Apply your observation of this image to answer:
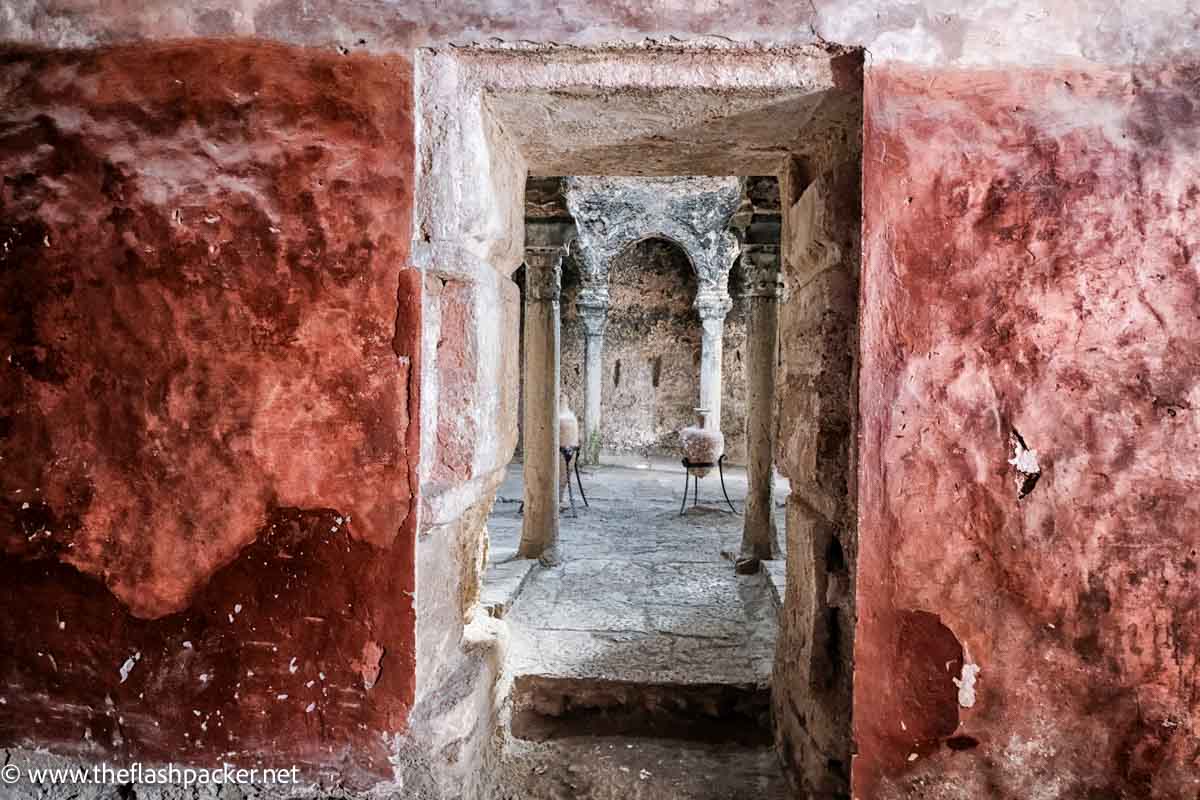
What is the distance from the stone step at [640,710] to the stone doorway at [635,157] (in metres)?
0.49

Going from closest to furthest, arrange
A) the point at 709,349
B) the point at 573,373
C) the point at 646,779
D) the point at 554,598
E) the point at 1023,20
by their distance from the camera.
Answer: the point at 1023,20
the point at 646,779
the point at 554,598
the point at 709,349
the point at 573,373

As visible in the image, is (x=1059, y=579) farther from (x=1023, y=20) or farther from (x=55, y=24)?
(x=55, y=24)

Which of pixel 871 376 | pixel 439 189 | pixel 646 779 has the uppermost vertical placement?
pixel 439 189

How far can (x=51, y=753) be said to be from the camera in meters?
1.74

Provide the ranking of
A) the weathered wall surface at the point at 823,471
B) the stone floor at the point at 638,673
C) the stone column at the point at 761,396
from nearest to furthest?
the weathered wall surface at the point at 823,471
the stone floor at the point at 638,673
the stone column at the point at 761,396

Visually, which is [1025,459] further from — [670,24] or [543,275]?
[543,275]

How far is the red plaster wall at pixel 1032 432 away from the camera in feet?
5.03

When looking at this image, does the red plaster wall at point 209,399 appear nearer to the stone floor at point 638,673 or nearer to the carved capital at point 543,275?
the stone floor at point 638,673

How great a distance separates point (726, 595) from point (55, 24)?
A: 149 inches

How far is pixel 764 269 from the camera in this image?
4.94 m

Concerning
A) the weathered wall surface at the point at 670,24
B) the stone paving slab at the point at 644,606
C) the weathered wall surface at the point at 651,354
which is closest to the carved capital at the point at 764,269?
the stone paving slab at the point at 644,606

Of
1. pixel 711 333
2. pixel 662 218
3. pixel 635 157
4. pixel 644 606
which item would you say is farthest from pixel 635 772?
pixel 662 218

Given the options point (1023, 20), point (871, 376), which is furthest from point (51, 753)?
point (1023, 20)

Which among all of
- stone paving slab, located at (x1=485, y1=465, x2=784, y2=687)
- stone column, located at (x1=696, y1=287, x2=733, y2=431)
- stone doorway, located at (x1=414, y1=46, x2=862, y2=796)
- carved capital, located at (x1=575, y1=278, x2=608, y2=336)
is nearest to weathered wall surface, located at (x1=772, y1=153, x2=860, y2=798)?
stone doorway, located at (x1=414, y1=46, x2=862, y2=796)
